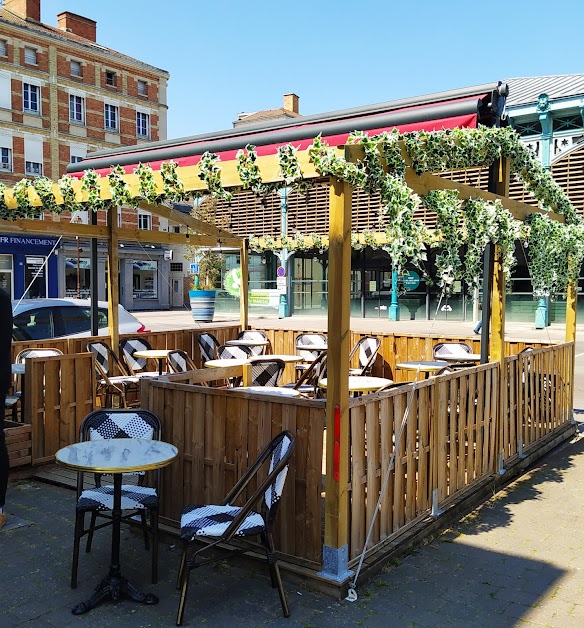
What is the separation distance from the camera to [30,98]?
35031 mm

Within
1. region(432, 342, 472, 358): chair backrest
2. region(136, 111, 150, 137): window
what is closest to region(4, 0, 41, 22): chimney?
region(136, 111, 150, 137): window

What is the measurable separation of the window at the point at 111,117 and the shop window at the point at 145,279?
26.8 ft

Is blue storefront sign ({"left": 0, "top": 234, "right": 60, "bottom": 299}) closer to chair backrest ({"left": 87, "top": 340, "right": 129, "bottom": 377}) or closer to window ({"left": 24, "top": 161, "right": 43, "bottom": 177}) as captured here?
window ({"left": 24, "top": 161, "right": 43, "bottom": 177})

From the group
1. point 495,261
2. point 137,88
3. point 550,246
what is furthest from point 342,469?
point 137,88

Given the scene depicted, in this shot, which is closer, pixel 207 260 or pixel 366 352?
pixel 366 352

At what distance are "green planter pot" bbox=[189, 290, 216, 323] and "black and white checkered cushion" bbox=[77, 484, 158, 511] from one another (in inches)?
914

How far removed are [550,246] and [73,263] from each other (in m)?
34.1

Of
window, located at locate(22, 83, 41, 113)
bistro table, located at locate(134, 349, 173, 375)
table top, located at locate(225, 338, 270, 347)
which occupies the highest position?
window, located at locate(22, 83, 41, 113)

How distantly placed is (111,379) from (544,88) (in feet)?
74.5

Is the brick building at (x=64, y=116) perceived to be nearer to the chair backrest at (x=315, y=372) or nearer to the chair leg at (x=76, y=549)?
the chair backrest at (x=315, y=372)

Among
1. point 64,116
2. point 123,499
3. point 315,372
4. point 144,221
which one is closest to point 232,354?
point 315,372

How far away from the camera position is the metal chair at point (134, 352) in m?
8.99

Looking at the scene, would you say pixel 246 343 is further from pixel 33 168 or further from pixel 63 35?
pixel 63 35

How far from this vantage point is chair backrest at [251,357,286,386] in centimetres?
722
